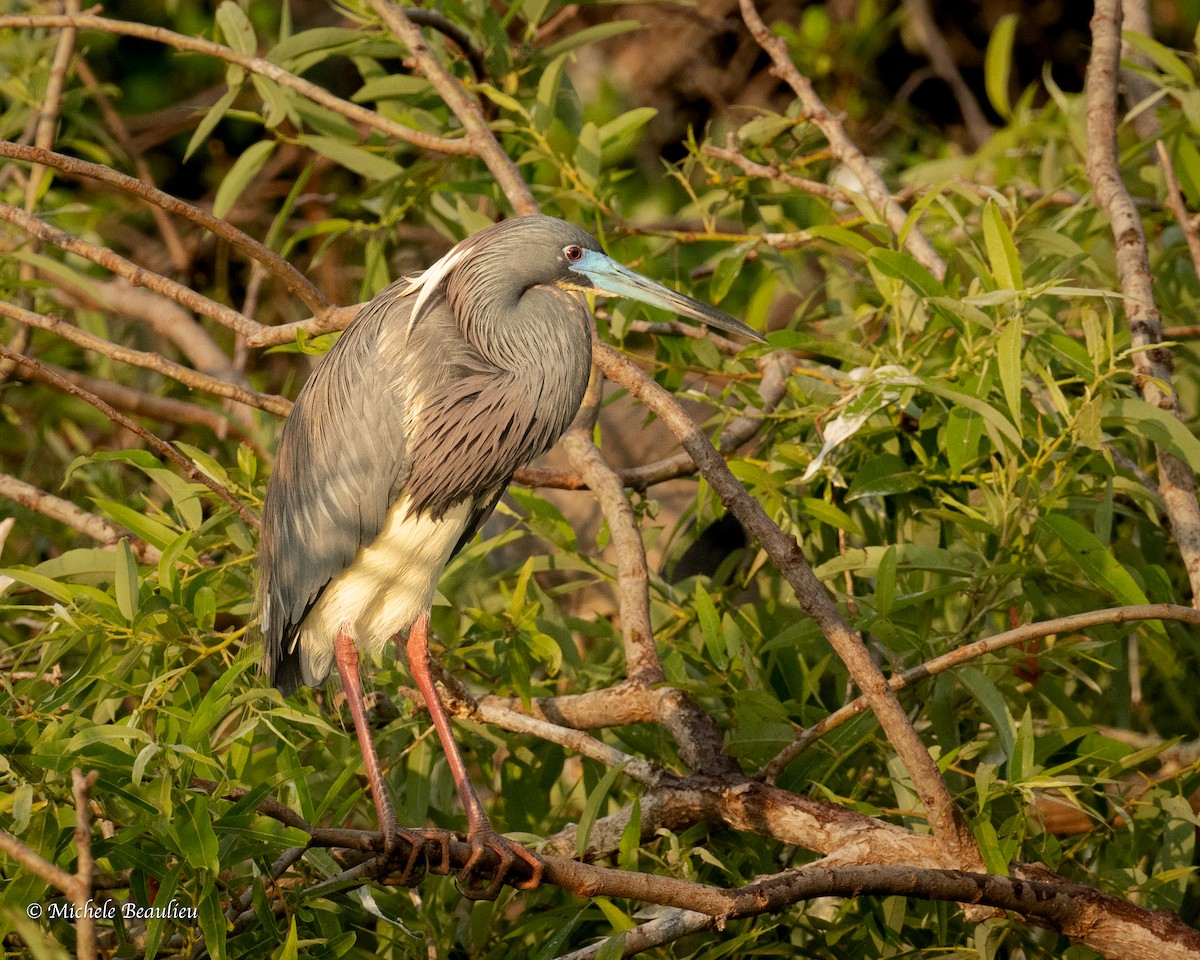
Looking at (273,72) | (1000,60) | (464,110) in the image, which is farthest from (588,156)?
(1000,60)

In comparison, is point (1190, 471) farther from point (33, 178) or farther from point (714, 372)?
point (33, 178)

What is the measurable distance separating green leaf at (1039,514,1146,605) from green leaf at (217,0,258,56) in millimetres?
2164

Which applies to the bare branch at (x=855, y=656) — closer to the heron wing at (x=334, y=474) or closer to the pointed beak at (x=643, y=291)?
the pointed beak at (x=643, y=291)

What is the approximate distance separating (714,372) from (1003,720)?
1.15 meters

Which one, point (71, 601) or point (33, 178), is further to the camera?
point (33, 178)

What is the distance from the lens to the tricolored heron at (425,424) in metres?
2.46

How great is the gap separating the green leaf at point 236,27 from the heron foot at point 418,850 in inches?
Answer: 77.3

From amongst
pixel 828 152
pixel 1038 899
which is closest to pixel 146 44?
pixel 828 152

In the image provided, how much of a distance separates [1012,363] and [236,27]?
2.01 meters

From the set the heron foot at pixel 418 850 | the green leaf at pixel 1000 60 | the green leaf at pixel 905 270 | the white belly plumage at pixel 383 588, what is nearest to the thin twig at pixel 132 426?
the white belly plumage at pixel 383 588

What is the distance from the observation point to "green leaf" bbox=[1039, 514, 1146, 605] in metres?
2.28

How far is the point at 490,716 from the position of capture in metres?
2.57

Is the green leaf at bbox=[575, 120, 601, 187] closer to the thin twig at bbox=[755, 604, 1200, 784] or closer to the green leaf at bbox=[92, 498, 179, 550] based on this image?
the green leaf at bbox=[92, 498, 179, 550]

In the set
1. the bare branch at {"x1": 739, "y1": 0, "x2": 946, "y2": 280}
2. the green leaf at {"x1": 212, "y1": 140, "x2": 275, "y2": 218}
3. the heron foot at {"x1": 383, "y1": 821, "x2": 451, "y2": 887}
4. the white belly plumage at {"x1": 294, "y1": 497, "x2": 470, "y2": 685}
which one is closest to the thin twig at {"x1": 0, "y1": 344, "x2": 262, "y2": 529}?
the white belly plumage at {"x1": 294, "y1": 497, "x2": 470, "y2": 685}
